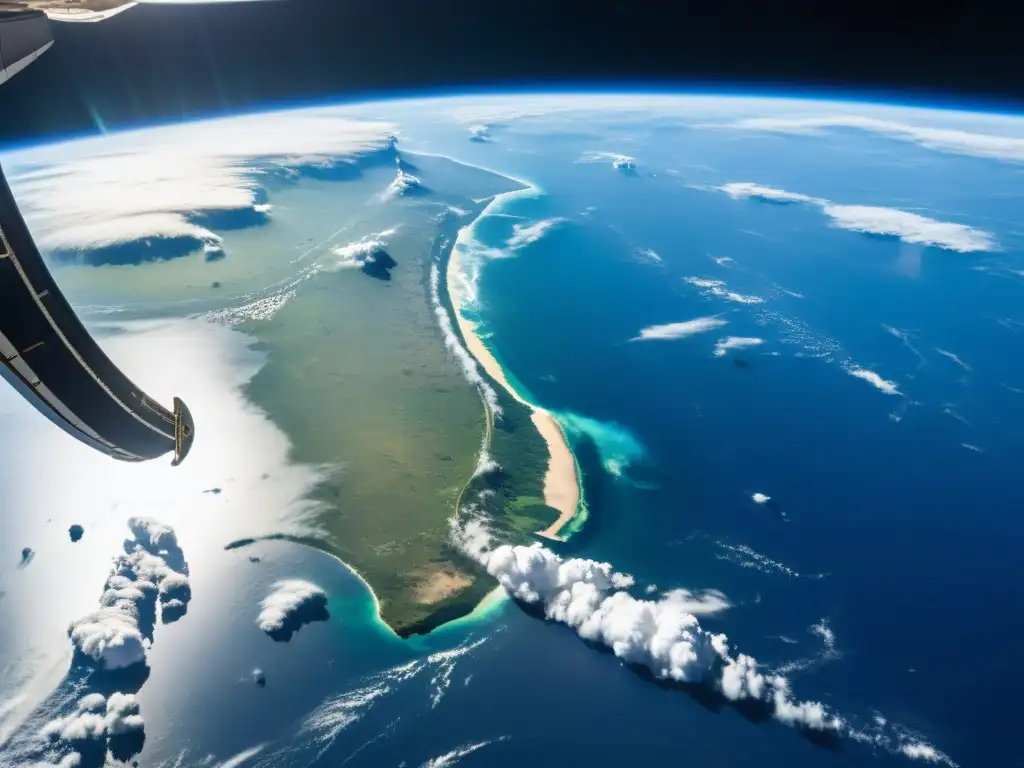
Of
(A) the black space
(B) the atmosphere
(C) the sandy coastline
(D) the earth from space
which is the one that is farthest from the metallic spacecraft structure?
(C) the sandy coastline

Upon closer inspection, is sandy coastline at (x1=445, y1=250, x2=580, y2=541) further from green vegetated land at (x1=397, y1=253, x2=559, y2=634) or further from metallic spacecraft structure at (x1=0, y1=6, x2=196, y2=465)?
metallic spacecraft structure at (x1=0, y1=6, x2=196, y2=465)

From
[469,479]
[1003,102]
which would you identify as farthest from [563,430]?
[1003,102]

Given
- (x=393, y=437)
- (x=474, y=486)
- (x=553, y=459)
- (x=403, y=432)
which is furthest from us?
(x=403, y=432)

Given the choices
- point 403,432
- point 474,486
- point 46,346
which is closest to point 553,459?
point 474,486

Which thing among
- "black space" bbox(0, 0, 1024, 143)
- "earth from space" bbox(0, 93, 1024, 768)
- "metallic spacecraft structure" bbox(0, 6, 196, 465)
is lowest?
"earth from space" bbox(0, 93, 1024, 768)

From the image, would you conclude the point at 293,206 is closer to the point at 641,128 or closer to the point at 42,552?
the point at 42,552

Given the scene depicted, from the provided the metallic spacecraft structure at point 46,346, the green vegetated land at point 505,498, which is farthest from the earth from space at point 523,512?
the metallic spacecraft structure at point 46,346

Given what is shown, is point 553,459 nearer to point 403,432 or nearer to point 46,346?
point 403,432
